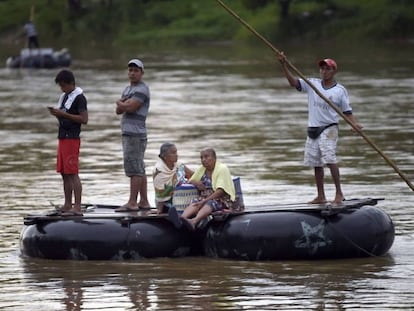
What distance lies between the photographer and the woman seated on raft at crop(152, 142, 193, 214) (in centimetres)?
1438

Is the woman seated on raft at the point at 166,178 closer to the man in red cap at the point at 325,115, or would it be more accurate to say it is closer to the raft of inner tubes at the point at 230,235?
the raft of inner tubes at the point at 230,235

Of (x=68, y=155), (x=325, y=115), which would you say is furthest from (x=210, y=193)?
(x=68, y=155)

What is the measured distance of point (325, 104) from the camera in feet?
47.8

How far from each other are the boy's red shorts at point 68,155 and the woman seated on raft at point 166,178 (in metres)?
0.87

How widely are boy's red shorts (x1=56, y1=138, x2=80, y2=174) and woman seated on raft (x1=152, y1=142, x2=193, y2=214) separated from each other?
0.87 metres

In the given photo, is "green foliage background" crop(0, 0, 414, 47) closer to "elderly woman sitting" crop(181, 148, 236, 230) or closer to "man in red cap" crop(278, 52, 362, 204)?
"man in red cap" crop(278, 52, 362, 204)

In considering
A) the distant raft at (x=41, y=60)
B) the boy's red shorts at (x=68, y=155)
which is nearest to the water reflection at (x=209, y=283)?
the boy's red shorts at (x=68, y=155)

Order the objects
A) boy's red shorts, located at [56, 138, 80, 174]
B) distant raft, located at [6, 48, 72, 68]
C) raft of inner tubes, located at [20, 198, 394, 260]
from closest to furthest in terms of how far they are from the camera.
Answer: raft of inner tubes, located at [20, 198, 394, 260], boy's red shorts, located at [56, 138, 80, 174], distant raft, located at [6, 48, 72, 68]

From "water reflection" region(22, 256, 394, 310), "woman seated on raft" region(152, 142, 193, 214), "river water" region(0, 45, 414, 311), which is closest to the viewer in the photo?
"water reflection" region(22, 256, 394, 310)

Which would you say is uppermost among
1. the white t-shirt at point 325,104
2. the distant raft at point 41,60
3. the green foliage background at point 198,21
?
the green foliage background at point 198,21

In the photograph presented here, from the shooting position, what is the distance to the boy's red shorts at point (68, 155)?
48.3 ft

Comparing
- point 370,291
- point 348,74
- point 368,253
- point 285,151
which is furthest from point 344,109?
point 348,74

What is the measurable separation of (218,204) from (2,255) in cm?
226

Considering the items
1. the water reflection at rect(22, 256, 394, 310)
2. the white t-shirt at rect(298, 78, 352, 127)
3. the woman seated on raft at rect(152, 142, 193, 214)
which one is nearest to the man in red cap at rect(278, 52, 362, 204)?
the white t-shirt at rect(298, 78, 352, 127)
